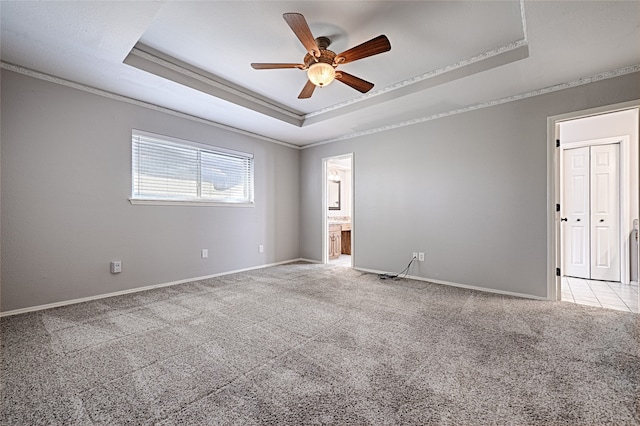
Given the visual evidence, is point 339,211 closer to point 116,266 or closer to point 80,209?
point 116,266

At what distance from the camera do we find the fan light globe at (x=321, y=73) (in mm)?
2434

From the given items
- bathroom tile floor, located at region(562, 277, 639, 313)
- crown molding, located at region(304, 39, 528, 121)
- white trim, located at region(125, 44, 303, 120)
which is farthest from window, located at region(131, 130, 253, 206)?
bathroom tile floor, located at region(562, 277, 639, 313)

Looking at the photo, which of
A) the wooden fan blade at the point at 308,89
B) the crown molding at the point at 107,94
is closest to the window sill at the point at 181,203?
the crown molding at the point at 107,94

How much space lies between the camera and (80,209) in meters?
3.15

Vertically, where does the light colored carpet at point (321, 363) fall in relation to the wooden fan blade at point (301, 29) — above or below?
below

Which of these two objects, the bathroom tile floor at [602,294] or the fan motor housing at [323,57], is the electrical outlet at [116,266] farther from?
the bathroom tile floor at [602,294]

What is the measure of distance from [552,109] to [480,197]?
1.20 meters

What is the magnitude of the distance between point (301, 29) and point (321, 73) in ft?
1.52

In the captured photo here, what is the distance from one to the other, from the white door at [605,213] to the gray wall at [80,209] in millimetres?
5721

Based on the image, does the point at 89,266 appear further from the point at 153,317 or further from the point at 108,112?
the point at 108,112

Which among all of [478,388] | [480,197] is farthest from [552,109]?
[478,388]

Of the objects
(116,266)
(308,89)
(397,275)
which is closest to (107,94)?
(116,266)

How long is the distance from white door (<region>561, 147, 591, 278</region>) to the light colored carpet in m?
1.94

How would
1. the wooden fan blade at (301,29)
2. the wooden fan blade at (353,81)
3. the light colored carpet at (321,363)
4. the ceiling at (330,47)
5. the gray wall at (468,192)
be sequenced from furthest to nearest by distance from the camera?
1. the gray wall at (468,192)
2. the wooden fan blade at (353,81)
3. the ceiling at (330,47)
4. the wooden fan blade at (301,29)
5. the light colored carpet at (321,363)
